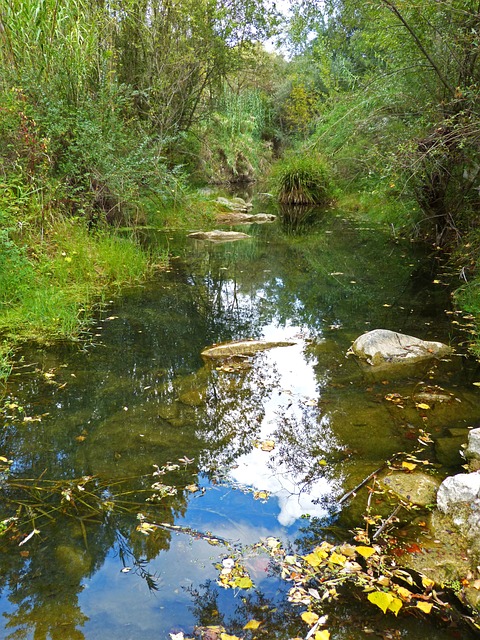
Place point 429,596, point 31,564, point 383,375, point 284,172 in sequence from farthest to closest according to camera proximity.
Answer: point 284,172, point 383,375, point 31,564, point 429,596

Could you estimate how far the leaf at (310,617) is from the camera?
5.91ft

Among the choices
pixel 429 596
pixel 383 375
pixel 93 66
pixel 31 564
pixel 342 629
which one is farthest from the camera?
pixel 93 66

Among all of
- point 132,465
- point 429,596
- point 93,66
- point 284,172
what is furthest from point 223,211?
point 429,596

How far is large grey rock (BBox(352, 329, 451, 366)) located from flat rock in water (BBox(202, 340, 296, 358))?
0.72m

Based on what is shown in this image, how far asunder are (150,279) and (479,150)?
4420 millimetres

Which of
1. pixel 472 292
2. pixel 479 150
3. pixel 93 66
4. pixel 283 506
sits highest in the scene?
pixel 93 66

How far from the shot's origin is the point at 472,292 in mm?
5398

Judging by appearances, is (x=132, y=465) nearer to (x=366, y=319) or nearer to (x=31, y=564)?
(x=31, y=564)

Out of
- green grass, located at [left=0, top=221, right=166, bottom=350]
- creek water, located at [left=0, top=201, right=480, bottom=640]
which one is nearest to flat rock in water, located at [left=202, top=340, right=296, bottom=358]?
creek water, located at [left=0, top=201, right=480, bottom=640]

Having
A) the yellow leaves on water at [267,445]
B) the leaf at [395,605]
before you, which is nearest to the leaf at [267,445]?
the yellow leaves on water at [267,445]

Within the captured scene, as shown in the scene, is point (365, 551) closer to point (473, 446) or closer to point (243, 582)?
point (243, 582)

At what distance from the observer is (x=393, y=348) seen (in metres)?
4.20

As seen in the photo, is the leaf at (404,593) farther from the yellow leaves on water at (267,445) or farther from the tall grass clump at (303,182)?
the tall grass clump at (303,182)

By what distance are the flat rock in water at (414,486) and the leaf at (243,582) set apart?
93 centimetres
